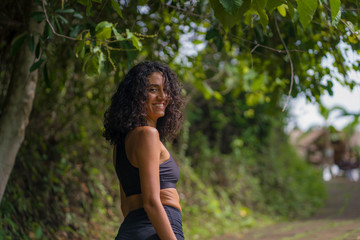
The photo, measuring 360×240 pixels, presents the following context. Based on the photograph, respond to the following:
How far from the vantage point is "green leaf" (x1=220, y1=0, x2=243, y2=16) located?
2.33 metres

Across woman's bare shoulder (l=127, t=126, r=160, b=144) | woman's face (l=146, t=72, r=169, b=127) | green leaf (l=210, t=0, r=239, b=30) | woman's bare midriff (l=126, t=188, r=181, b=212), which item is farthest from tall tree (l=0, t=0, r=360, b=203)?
woman's bare midriff (l=126, t=188, r=181, b=212)

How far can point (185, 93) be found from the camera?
17.1 feet

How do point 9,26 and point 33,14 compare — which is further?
point 9,26

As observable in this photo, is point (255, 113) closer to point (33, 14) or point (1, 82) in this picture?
point (1, 82)

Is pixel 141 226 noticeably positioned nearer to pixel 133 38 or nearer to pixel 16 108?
pixel 133 38

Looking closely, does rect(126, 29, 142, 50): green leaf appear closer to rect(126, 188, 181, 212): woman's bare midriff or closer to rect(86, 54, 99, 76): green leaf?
rect(86, 54, 99, 76): green leaf

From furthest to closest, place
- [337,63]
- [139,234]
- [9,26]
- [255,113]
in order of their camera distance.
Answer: [255,113]
[9,26]
[337,63]
[139,234]

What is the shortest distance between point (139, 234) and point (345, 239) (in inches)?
144

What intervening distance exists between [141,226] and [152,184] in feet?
0.83

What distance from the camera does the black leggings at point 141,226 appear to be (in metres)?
2.16

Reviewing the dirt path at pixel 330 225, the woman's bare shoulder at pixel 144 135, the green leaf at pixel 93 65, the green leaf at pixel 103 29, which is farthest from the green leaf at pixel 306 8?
the dirt path at pixel 330 225

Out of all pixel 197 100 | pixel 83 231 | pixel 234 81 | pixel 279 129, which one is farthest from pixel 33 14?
pixel 279 129

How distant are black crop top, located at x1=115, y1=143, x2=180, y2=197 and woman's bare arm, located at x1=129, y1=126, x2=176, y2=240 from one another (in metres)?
0.11

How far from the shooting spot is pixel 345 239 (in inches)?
197
